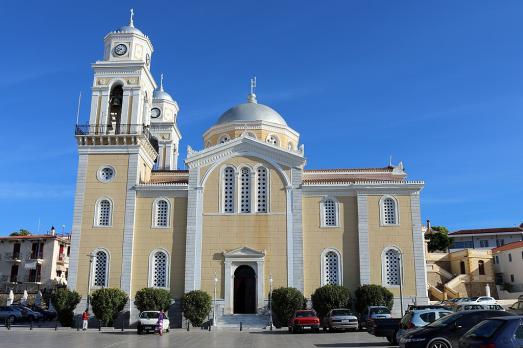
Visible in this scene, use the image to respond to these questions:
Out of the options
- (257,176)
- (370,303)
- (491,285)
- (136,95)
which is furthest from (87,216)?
(491,285)

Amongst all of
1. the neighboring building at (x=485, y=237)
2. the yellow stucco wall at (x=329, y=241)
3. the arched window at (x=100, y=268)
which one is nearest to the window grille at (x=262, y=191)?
the yellow stucco wall at (x=329, y=241)

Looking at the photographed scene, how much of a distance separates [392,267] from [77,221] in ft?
71.7

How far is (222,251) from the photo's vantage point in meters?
36.5

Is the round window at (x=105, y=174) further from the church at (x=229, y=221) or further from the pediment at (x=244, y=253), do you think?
the pediment at (x=244, y=253)

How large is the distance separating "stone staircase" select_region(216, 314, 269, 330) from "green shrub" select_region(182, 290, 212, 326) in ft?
4.01

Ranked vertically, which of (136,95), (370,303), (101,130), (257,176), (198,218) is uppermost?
(136,95)

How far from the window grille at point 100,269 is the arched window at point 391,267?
1887cm

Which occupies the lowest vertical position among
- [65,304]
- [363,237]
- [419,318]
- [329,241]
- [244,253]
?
[419,318]

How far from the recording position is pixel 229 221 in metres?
37.1

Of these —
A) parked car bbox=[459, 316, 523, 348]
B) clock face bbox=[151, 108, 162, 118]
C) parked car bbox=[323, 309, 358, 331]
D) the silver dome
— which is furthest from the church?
parked car bbox=[459, 316, 523, 348]

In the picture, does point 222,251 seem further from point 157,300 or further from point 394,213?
point 394,213

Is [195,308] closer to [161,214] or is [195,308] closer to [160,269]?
[160,269]

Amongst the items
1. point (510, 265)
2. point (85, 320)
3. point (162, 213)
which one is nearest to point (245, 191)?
point (162, 213)

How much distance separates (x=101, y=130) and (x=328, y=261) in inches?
741
